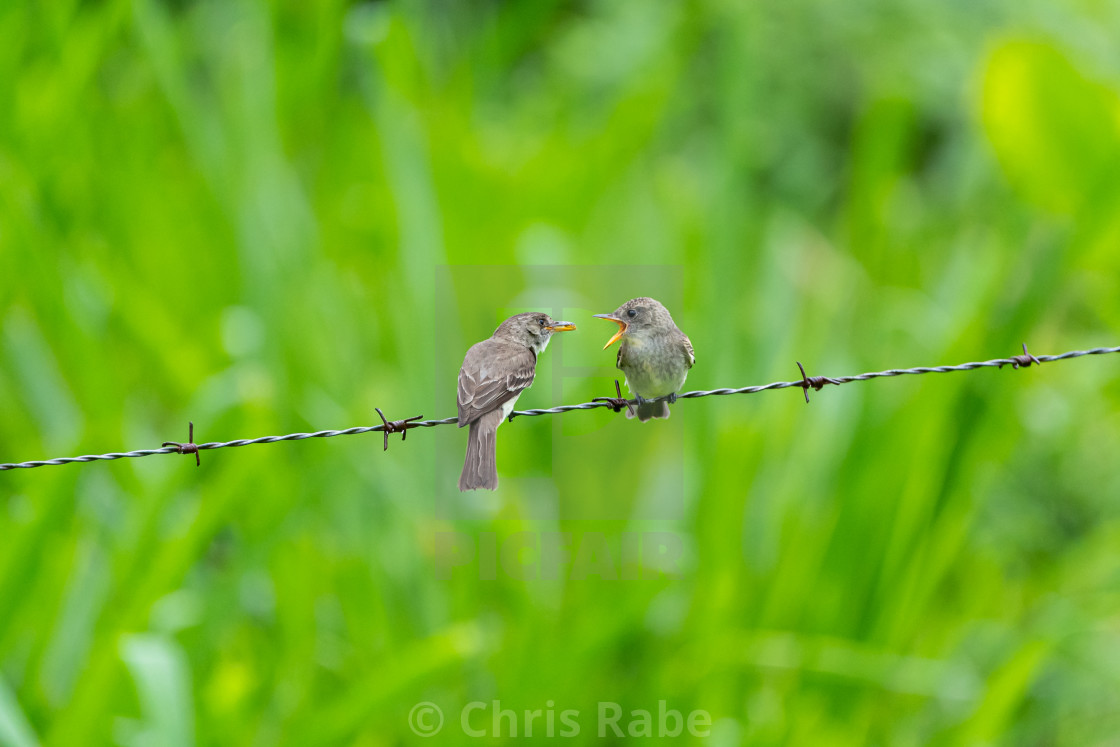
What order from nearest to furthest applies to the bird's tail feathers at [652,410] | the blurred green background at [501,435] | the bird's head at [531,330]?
1. the bird's head at [531,330]
2. the bird's tail feathers at [652,410]
3. the blurred green background at [501,435]

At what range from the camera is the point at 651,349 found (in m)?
1.53

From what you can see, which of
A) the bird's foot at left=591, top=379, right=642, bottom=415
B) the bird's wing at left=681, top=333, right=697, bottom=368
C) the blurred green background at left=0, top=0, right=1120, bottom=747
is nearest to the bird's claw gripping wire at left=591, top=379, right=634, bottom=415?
the bird's foot at left=591, top=379, right=642, bottom=415

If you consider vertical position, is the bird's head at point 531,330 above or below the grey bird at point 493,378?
above

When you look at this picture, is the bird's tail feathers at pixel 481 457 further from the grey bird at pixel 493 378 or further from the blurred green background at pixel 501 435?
the blurred green background at pixel 501 435

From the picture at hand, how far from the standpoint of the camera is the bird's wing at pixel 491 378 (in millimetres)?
1374

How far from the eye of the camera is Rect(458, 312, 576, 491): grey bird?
1.37 metres

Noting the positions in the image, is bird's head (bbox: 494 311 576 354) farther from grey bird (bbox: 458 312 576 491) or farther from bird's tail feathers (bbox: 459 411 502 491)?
bird's tail feathers (bbox: 459 411 502 491)

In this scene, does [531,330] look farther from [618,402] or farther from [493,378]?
[618,402]

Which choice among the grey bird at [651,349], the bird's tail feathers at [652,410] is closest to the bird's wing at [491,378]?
the grey bird at [651,349]

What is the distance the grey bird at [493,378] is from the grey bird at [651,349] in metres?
0.14

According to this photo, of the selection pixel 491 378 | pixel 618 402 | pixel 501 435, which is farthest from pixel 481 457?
pixel 501 435

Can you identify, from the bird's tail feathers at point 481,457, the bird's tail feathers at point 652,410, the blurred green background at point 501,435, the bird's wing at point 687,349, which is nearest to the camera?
the bird's tail feathers at point 481,457

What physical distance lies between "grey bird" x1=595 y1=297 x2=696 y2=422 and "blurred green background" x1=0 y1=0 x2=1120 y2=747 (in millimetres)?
499

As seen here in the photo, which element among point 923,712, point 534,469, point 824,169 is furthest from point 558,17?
point 923,712
